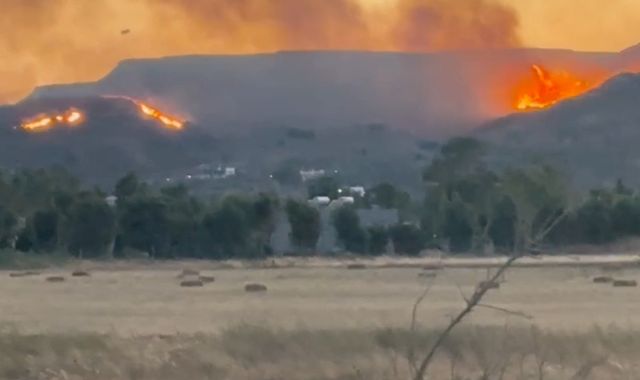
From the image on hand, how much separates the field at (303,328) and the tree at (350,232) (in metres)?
33.1

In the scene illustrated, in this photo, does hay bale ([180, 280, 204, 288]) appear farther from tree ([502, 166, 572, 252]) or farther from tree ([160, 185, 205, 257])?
tree ([502, 166, 572, 252])

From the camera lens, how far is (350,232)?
89.7m

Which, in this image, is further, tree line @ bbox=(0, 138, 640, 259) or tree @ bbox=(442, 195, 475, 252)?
tree @ bbox=(442, 195, 475, 252)

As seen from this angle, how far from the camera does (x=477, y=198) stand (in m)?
105

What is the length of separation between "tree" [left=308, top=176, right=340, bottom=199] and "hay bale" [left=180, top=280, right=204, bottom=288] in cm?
7422

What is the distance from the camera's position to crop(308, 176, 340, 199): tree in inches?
5197

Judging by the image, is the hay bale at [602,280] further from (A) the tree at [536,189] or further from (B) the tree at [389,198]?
(B) the tree at [389,198]

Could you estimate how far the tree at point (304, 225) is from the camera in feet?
291

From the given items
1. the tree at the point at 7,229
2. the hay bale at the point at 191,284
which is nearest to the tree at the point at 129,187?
the tree at the point at 7,229

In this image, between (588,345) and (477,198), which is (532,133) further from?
(588,345)

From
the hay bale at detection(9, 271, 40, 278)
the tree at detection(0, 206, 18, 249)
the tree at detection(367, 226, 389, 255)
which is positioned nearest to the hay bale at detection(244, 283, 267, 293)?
the hay bale at detection(9, 271, 40, 278)

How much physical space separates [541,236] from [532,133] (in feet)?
545

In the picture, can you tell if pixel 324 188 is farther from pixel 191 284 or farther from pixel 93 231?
pixel 191 284

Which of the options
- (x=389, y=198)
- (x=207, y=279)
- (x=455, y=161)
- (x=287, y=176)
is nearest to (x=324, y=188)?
(x=455, y=161)
